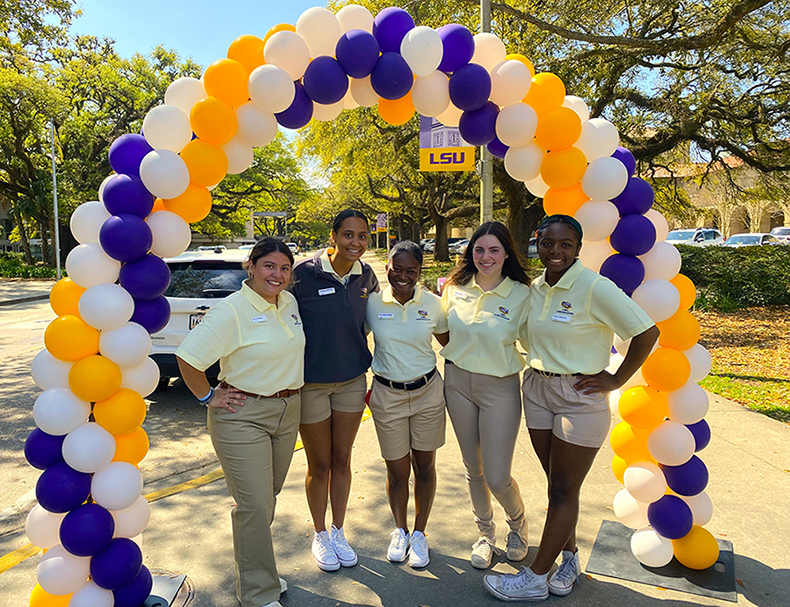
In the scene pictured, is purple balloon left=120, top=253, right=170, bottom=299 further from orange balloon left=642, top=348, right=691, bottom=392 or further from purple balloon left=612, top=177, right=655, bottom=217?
orange balloon left=642, top=348, right=691, bottom=392

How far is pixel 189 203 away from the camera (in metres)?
3.10

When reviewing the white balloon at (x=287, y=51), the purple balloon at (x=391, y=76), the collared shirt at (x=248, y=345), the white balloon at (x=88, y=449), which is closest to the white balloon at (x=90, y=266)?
the collared shirt at (x=248, y=345)

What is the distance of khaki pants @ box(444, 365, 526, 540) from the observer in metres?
3.11

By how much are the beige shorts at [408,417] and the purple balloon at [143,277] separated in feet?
4.53

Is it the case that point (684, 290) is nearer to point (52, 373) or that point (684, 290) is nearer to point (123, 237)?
point (123, 237)

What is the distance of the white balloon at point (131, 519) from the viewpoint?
278 cm

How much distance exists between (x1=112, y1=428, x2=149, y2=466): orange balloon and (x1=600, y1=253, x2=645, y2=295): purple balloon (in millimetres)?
2857

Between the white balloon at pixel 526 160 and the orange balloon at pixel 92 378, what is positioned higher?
the white balloon at pixel 526 160

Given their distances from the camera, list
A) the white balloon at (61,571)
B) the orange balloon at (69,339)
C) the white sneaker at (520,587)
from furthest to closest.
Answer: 1. the white sneaker at (520,587)
2. the orange balloon at (69,339)
3. the white balloon at (61,571)

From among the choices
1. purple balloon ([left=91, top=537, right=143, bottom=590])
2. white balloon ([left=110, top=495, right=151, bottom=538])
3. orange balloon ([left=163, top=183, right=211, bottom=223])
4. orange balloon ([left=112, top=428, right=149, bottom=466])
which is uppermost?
orange balloon ([left=163, top=183, right=211, bottom=223])

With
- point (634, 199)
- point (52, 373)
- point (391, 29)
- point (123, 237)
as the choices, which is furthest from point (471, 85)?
point (52, 373)

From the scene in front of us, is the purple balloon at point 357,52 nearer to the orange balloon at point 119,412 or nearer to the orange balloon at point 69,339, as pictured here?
the orange balloon at point 69,339

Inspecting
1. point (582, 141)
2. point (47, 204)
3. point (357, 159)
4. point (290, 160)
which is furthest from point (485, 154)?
point (290, 160)

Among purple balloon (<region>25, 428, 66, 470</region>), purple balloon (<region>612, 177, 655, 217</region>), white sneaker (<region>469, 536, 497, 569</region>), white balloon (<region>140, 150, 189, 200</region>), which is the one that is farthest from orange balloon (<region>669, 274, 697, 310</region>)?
purple balloon (<region>25, 428, 66, 470</region>)
